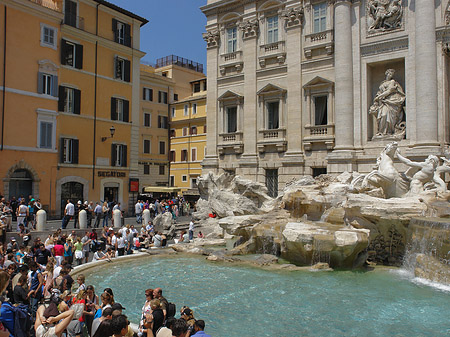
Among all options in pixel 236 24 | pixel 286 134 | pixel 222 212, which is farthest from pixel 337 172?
pixel 236 24

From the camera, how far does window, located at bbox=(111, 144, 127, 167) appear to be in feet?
98.3

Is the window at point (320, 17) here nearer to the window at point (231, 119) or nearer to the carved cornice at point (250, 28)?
the carved cornice at point (250, 28)

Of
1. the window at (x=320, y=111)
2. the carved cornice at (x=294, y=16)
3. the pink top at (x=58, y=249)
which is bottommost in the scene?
the pink top at (x=58, y=249)

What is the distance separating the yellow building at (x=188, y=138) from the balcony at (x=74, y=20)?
680 inches

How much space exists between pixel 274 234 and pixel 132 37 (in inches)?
897

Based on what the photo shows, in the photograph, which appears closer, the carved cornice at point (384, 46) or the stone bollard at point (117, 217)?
the carved cornice at point (384, 46)

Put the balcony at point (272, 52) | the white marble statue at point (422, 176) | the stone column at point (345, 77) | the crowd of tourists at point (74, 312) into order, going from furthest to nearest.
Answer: the balcony at point (272, 52), the stone column at point (345, 77), the white marble statue at point (422, 176), the crowd of tourists at point (74, 312)

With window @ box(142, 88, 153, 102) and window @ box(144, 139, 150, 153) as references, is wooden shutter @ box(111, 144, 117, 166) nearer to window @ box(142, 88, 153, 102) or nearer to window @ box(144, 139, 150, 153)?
window @ box(144, 139, 150, 153)

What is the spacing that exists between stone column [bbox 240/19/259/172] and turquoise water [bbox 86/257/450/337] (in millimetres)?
12665

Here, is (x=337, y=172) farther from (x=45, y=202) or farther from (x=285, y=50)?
(x=45, y=202)

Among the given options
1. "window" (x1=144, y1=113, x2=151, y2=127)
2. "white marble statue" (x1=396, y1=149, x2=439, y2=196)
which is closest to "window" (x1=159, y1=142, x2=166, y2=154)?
"window" (x1=144, y1=113, x2=151, y2=127)

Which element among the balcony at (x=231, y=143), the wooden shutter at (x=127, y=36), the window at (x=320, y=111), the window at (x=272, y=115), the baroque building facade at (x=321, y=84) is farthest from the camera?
Result: the wooden shutter at (x=127, y=36)

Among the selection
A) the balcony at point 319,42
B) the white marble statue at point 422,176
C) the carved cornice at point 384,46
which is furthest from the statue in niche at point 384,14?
the white marble statue at point 422,176

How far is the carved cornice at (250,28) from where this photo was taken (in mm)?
25812
